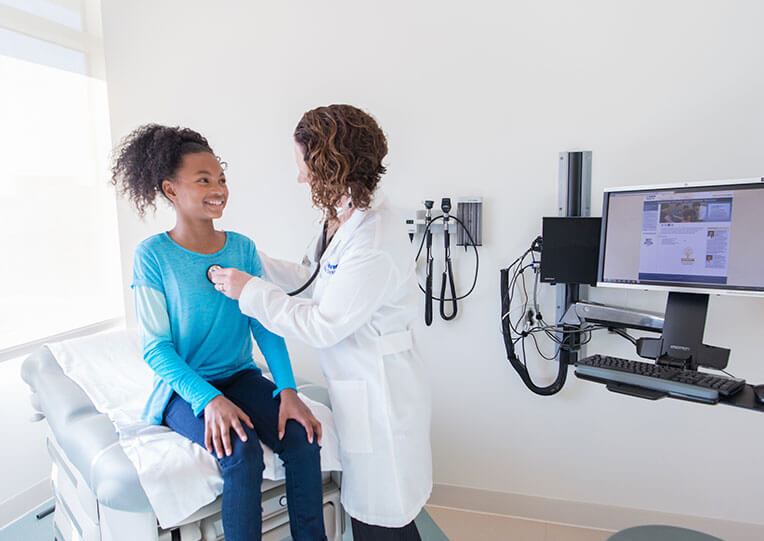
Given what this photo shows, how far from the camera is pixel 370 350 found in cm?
121

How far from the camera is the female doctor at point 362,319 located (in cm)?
115

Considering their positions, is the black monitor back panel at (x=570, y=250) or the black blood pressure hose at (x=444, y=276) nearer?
the black monitor back panel at (x=570, y=250)

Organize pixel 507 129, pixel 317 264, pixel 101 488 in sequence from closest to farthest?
pixel 101 488
pixel 317 264
pixel 507 129

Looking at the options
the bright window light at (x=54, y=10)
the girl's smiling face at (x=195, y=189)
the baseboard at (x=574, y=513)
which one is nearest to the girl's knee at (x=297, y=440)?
the girl's smiling face at (x=195, y=189)

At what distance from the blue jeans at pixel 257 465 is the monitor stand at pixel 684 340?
39.6 inches

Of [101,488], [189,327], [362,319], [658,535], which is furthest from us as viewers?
[658,535]

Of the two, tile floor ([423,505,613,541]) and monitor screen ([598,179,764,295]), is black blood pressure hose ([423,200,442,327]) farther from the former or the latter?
tile floor ([423,505,613,541])

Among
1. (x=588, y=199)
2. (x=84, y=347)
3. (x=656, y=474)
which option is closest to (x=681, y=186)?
(x=588, y=199)

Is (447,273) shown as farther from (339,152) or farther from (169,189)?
(169,189)

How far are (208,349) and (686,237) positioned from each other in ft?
4.59

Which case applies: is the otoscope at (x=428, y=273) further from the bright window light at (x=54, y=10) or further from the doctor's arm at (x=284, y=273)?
the bright window light at (x=54, y=10)

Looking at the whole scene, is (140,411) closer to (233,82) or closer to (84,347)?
(84,347)

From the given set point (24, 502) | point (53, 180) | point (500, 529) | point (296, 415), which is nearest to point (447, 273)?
point (296, 415)

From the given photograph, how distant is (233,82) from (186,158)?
0.99m
